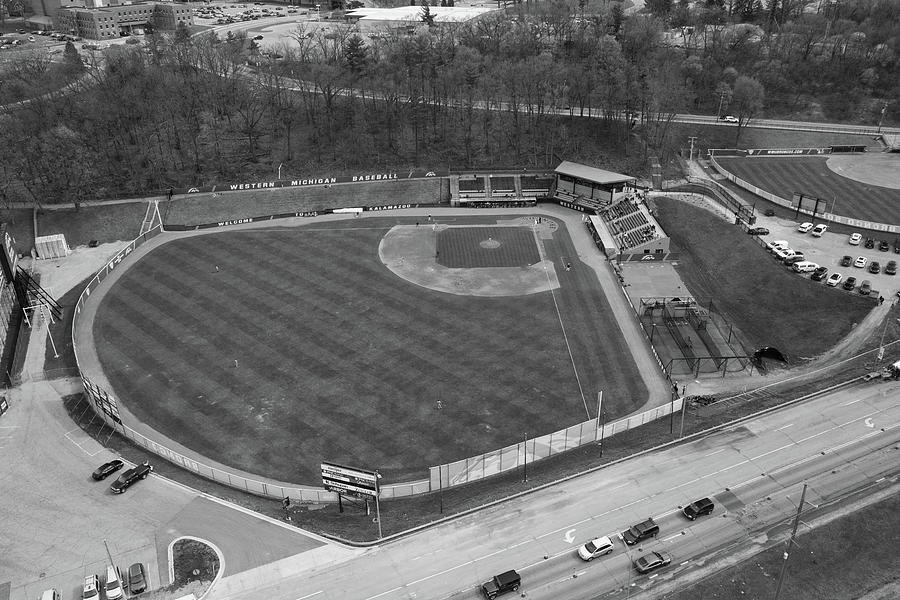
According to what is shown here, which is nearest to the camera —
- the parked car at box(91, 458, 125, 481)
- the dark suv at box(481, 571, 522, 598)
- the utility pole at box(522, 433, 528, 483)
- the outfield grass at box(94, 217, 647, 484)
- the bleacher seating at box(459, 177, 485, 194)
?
the dark suv at box(481, 571, 522, 598)

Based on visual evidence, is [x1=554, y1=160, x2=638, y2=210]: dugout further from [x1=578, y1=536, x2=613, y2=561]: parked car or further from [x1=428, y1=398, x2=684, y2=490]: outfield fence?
[x1=578, y1=536, x2=613, y2=561]: parked car

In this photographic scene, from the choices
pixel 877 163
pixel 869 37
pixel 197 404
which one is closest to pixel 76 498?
pixel 197 404

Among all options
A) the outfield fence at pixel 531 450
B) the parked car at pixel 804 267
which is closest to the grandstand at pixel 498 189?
the parked car at pixel 804 267

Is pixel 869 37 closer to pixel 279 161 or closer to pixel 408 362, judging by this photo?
pixel 279 161

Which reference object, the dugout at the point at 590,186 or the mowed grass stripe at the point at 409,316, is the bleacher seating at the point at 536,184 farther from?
the mowed grass stripe at the point at 409,316

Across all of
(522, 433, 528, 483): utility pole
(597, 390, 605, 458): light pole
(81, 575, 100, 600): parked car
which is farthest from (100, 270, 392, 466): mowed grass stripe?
(597, 390, 605, 458): light pole

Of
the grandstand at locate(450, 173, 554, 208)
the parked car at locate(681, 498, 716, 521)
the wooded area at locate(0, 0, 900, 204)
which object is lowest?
the parked car at locate(681, 498, 716, 521)

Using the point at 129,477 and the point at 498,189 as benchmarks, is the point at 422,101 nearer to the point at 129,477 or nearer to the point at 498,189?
the point at 498,189
